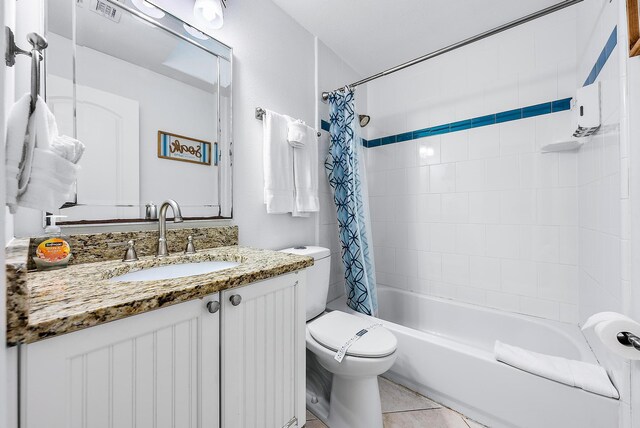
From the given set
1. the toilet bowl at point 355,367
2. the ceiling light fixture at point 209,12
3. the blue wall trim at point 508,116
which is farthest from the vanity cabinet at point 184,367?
the blue wall trim at point 508,116

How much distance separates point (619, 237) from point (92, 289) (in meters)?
1.72

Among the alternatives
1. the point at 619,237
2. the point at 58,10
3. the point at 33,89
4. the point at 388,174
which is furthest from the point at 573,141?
the point at 58,10

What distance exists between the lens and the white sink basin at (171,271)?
3.07ft

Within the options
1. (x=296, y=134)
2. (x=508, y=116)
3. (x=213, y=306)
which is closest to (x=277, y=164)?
(x=296, y=134)

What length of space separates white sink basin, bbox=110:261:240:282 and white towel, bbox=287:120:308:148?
0.83 meters

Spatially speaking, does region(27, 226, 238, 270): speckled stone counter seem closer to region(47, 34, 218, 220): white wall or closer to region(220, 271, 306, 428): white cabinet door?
region(47, 34, 218, 220): white wall

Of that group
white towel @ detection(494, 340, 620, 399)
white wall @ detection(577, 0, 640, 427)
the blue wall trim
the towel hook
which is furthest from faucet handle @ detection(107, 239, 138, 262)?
white wall @ detection(577, 0, 640, 427)

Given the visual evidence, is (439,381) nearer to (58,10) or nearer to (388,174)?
(388,174)

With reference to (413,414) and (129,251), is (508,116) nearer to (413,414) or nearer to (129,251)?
(413,414)

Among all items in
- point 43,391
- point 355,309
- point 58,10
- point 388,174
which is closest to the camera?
point 43,391

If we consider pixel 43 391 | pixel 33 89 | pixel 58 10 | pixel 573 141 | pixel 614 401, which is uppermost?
pixel 58 10

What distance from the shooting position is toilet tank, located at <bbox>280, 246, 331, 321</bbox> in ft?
4.98

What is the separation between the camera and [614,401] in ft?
3.28

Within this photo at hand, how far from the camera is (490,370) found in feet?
4.06
